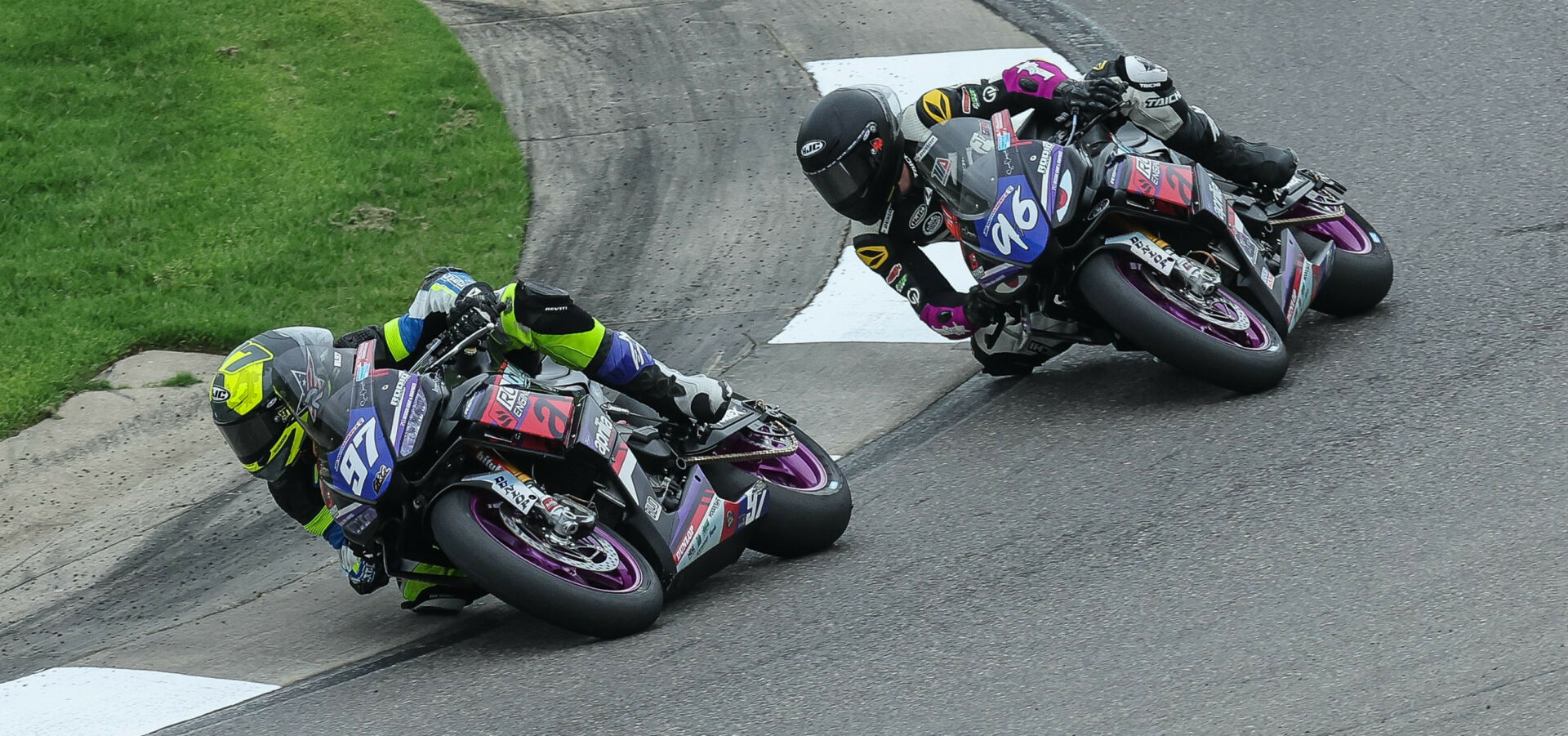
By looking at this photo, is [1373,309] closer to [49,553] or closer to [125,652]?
[125,652]

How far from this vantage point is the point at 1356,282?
6.99m

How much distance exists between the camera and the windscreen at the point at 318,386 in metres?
5.14

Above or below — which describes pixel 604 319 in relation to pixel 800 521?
below

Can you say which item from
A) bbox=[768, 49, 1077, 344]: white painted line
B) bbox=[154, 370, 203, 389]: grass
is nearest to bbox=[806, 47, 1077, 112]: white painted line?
bbox=[768, 49, 1077, 344]: white painted line

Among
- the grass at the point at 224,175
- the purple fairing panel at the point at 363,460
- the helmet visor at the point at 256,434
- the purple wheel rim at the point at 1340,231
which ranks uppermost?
the purple fairing panel at the point at 363,460

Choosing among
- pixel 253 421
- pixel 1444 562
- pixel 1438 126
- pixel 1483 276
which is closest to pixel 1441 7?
pixel 1438 126

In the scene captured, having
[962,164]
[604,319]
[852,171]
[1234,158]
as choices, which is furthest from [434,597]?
[1234,158]

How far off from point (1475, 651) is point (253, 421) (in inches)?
152

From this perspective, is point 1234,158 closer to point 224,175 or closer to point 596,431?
point 596,431

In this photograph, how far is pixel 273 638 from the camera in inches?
237

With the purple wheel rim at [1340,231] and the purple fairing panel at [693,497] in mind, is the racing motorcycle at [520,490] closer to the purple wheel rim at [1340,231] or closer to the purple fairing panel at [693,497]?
the purple fairing panel at [693,497]

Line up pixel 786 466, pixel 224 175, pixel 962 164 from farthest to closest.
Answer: pixel 224 175, pixel 962 164, pixel 786 466

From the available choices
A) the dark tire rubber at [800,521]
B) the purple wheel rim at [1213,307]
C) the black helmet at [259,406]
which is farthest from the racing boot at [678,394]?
the purple wheel rim at [1213,307]

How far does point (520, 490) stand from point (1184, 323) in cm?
268
